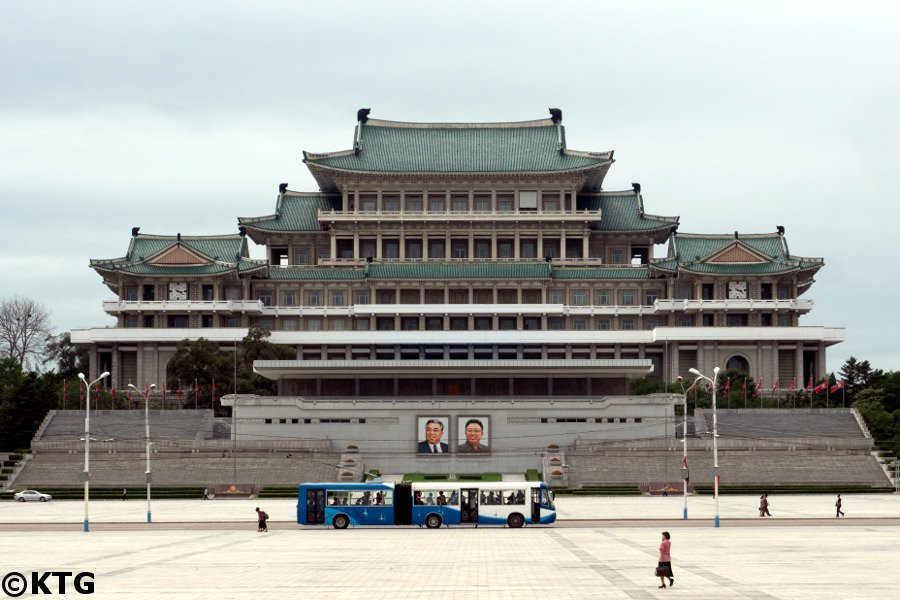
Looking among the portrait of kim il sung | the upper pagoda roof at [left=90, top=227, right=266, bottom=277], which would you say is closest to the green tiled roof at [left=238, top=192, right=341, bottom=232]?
the upper pagoda roof at [left=90, top=227, right=266, bottom=277]

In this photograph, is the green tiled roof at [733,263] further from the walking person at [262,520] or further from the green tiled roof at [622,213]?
the walking person at [262,520]

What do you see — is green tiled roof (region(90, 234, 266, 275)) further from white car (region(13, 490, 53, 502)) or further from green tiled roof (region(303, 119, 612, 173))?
white car (region(13, 490, 53, 502))

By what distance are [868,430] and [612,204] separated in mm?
43597

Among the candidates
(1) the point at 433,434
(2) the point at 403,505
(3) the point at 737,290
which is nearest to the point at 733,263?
(3) the point at 737,290

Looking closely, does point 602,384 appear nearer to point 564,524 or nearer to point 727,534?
point 564,524

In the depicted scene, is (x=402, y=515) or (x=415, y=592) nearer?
(x=415, y=592)

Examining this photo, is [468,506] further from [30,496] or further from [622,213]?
[622,213]

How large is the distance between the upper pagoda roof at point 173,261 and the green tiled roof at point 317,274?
1.85 meters

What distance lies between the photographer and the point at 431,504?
192 ft

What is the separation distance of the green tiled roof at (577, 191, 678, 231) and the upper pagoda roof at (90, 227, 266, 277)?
33.9 meters

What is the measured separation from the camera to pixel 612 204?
5113 inches

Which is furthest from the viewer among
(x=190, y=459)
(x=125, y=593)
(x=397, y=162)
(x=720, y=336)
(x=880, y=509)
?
(x=397, y=162)

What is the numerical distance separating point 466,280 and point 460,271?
1.06 metres

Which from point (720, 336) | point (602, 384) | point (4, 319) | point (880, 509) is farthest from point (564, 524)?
point (4, 319)
